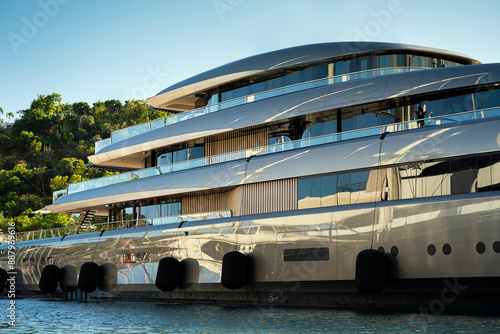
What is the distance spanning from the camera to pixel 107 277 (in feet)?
83.4

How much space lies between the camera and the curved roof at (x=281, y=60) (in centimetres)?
2217

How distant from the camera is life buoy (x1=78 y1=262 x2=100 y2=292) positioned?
81.6 feet

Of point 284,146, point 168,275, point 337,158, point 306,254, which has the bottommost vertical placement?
point 168,275

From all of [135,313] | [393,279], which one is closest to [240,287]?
[135,313]

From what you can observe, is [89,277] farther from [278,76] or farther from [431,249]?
[431,249]

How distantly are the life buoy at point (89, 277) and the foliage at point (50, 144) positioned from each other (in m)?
44.8

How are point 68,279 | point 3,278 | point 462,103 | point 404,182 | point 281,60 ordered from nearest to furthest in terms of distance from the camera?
point 404,182 < point 462,103 < point 281,60 < point 68,279 < point 3,278

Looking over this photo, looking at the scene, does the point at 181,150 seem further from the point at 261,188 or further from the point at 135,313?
the point at 135,313

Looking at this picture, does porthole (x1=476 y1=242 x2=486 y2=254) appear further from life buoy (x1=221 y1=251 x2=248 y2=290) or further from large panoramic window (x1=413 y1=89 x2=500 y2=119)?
life buoy (x1=221 y1=251 x2=248 y2=290)

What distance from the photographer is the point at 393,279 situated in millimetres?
16188

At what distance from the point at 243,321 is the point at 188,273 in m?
7.15

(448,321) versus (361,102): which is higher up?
(361,102)

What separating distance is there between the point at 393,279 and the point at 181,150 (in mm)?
14076

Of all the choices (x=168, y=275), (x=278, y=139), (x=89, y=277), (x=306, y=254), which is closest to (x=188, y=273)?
(x=168, y=275)
